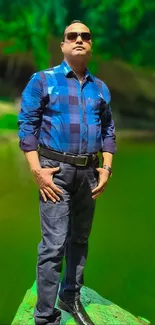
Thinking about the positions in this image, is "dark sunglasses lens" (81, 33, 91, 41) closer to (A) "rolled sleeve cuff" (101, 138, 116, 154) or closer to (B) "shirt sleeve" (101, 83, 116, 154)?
(B) "shirt sleeve" (101, 83, 116, 154)

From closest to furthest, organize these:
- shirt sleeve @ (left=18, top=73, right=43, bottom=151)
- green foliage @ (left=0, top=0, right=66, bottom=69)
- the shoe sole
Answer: shirt sleeve @ (left=18, top=73, right=43, bottom=151) < the shoe sole < green foliage @ (left=0, top=0, right=66, bottom=69)

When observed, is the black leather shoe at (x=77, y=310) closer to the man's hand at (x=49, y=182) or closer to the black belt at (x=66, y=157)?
the man's hand at (x=49, y=182)

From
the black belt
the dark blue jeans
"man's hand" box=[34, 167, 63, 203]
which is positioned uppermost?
the black belt

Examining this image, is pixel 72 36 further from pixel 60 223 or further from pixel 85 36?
pixel 60 223

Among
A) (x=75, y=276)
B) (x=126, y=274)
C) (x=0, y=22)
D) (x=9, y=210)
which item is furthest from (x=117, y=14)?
(x=75, y=276)

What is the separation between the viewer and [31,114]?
2600 millimetres

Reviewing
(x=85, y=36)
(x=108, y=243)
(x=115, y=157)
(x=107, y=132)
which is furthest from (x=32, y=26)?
(x=85, y=36)

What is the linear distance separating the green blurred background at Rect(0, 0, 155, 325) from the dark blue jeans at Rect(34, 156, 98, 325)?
3.19 ft

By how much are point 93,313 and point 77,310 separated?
162mm

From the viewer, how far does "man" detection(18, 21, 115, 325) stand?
2.59m

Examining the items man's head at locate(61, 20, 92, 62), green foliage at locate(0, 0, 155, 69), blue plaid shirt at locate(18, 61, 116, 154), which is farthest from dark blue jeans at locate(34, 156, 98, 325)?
green foliage at locate(0, 0, 155, 69)

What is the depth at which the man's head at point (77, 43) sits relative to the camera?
263 cm

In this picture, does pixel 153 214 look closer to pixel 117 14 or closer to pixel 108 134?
pixel 108 134

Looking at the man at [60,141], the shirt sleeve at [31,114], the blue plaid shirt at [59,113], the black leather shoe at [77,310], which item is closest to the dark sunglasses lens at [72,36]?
the man at [60,141]
